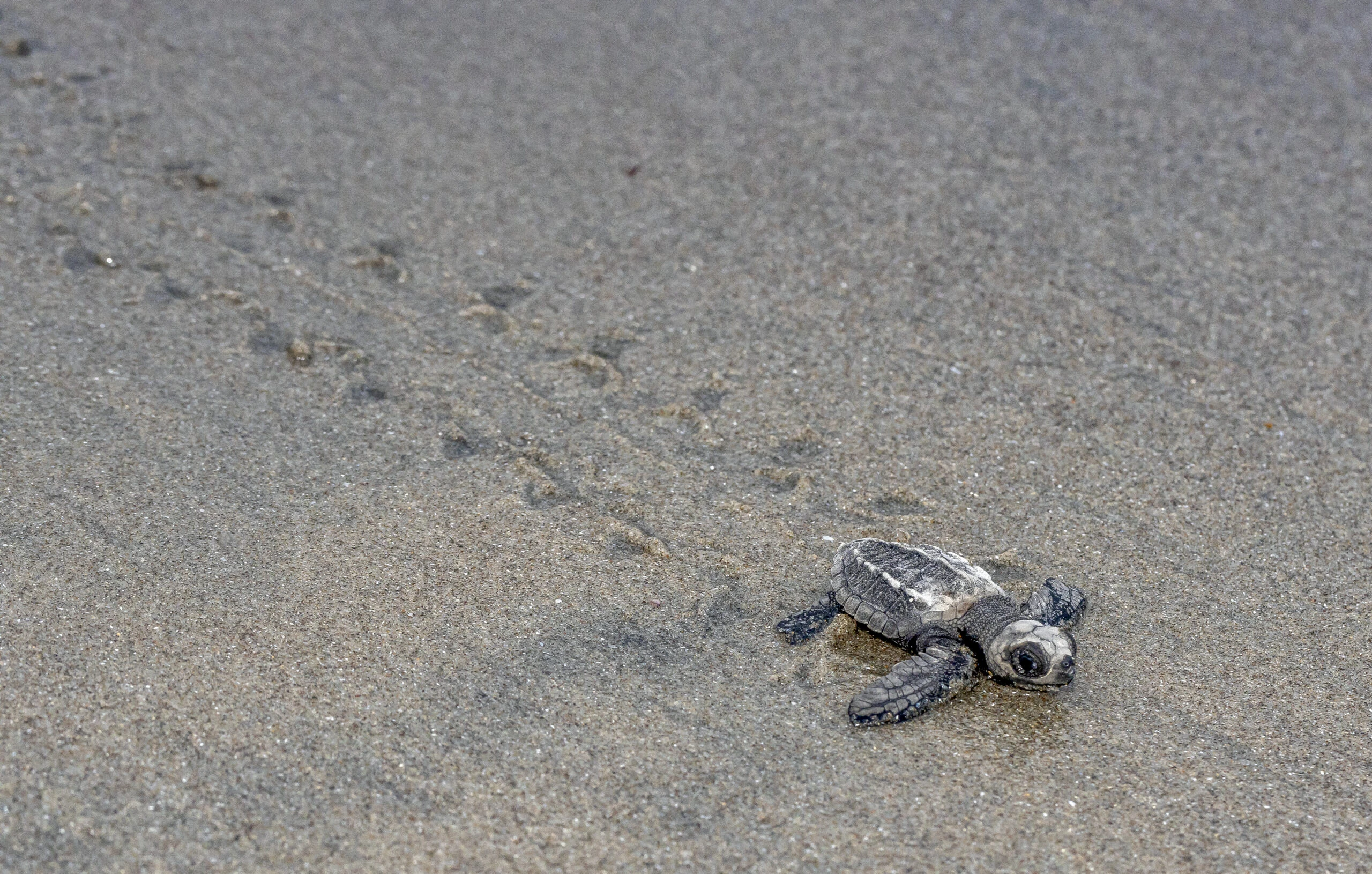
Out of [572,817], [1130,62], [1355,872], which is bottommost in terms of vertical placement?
[572,817]

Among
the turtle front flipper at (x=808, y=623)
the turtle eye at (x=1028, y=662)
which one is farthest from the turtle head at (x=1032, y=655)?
the turtle front flipper at (x=808, y=623)

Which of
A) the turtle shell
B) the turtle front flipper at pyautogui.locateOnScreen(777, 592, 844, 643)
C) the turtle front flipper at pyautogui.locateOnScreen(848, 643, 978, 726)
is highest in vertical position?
the turtle shell

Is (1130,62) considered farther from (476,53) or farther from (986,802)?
(986,802)

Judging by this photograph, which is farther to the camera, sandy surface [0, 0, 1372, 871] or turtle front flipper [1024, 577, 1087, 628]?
turtle front flipper [1024, 577, 1087, 628]

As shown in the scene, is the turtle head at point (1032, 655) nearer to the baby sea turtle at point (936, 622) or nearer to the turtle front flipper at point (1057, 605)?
the baby sea turtle at point (936, 622)

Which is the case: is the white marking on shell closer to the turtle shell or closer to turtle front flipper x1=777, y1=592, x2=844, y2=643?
the turtle shell

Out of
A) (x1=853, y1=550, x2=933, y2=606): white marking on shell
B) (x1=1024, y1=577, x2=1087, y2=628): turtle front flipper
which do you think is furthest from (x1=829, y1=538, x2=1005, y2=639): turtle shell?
(x1=1024, y1=577, x2=1087, y2=628): turtle front flipper

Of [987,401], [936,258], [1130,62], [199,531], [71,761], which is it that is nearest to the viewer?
[71,761]

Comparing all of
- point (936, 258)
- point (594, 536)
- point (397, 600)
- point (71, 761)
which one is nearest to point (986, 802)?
point (594, 536)
